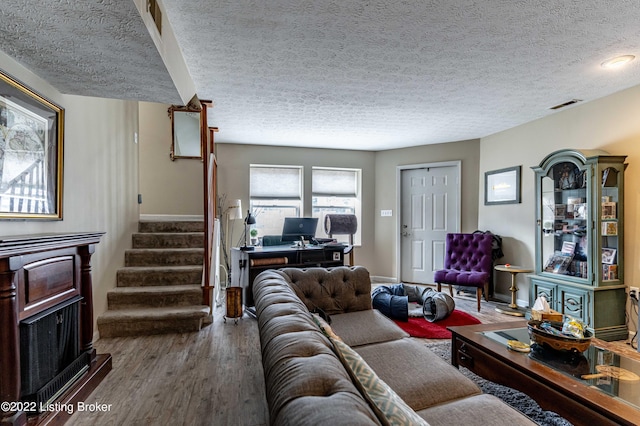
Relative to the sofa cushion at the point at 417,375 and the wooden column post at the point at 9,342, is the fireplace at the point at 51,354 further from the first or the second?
the sofa cushion at the point at 417,375

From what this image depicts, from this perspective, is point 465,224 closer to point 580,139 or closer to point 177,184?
point 580,139

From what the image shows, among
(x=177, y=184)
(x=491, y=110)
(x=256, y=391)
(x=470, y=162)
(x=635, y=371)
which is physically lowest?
(x=256, y=391)

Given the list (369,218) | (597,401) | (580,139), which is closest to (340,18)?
(597,401)

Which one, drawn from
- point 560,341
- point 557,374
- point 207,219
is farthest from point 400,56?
point 207,219

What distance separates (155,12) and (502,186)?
4834 millimetres

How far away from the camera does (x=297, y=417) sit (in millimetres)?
708

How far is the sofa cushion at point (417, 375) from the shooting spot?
145cm

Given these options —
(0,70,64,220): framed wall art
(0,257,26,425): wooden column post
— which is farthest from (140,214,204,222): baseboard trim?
(0,257,26,425): wooden column post

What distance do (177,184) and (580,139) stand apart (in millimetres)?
5759

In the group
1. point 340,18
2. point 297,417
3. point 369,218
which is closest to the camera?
point 297,417

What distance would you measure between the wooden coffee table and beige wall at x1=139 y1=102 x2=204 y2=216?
15.8ft

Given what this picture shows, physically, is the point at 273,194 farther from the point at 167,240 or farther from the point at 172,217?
the point at 167,240

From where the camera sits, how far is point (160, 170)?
5.48m

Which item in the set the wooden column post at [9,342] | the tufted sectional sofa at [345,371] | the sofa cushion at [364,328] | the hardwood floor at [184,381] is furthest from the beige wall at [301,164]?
the wooden column post at [9,342]
